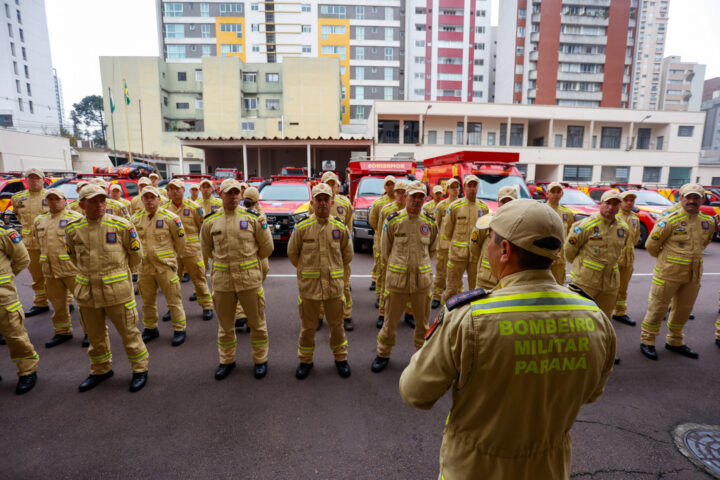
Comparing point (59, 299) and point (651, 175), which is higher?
point (651, 175)

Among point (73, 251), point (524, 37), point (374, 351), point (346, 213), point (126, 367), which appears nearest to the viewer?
point (73, 251)

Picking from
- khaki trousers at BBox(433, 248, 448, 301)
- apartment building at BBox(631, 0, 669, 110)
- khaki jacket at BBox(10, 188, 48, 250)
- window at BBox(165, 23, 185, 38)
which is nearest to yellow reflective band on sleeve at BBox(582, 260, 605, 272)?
khaki trousers at BBox(433, 248, 448, 301)

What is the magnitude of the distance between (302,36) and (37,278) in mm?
56288

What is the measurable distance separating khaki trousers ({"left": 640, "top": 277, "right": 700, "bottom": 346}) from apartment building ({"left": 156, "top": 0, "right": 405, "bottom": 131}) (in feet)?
164

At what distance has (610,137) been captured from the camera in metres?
38.2

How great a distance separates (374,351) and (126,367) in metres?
2.95

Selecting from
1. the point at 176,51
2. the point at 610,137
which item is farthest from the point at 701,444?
the point at 176,51

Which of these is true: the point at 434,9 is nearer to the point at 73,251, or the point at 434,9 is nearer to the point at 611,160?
the point at 611,160

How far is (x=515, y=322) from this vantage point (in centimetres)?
129

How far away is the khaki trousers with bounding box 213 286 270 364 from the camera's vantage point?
13.2 feet

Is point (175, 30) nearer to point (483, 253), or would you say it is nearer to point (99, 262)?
point (99, 262)

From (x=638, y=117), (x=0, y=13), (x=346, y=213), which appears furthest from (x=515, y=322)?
(x=0, y=13)

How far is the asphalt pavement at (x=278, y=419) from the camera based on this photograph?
2.75 m

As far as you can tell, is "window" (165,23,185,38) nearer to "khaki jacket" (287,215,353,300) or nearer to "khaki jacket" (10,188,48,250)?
"khaki jacket" (10,188,48,250)
